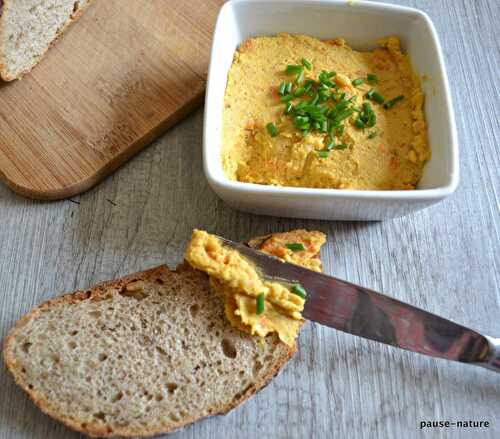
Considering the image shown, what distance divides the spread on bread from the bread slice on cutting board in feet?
0.22

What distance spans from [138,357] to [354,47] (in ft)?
5.97

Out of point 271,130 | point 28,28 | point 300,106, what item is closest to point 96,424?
point 271,130

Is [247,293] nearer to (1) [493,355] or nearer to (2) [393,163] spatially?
(2) [393,163]

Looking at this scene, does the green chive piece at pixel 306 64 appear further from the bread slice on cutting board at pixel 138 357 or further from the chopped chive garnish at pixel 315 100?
the bread slice on cutting board at pixel 138 357

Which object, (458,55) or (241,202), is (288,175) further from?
(458,55)

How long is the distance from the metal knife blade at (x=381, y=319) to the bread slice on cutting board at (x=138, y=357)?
24 cm

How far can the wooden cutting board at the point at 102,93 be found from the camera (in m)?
2.69

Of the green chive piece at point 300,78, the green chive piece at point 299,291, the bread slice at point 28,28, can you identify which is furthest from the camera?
the bread slice at point 28,28

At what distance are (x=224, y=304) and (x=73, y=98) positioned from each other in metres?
1.38

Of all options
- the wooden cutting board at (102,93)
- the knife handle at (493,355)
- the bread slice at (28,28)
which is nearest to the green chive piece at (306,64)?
the wooden cutting board at (102,93)

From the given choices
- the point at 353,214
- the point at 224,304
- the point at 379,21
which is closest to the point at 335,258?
the point at 353,214

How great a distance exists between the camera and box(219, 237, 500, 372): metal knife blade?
227 cm

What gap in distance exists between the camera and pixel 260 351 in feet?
7.34

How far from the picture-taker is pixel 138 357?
86.7 inches
